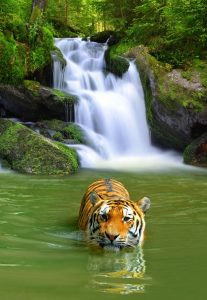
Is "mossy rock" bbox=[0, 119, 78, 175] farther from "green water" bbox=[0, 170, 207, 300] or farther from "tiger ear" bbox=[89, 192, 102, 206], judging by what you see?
"tiger ear" bbox=[89, 192, 102, 206]

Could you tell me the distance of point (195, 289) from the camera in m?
3.44

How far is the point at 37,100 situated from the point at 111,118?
90.8 inches

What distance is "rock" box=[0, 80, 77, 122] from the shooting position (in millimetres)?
14562

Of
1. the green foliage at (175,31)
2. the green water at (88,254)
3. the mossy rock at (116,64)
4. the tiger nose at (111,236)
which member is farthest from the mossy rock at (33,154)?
the tiger nose at (111,236)

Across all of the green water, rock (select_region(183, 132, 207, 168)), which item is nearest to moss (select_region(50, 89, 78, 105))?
rock (select_region(183, 132, 207, 168))

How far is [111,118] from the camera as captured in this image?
14.8 m

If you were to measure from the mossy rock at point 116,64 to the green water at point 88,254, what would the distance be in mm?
7988

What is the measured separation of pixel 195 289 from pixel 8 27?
44.7ft

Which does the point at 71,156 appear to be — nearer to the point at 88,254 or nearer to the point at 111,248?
the point at 88,254

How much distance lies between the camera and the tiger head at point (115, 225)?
4.17 metres

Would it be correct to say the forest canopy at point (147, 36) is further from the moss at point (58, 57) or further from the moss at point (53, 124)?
the moss at point (53, 124)

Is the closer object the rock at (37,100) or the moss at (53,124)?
the moss at (53,124)

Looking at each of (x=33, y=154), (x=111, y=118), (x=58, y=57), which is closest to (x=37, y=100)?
Result: (x=111, y=118)

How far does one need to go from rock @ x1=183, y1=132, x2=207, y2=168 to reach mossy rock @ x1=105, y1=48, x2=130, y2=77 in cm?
370
